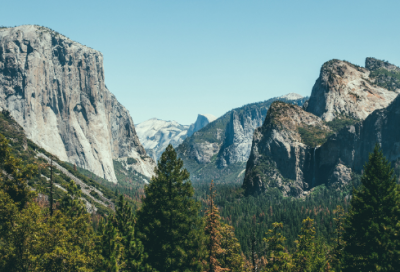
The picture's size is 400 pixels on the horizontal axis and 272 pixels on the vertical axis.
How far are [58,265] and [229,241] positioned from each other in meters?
24.1

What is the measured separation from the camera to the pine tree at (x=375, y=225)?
114 feet

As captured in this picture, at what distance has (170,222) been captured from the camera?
113 feet

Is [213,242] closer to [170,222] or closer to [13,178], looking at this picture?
[170,222]

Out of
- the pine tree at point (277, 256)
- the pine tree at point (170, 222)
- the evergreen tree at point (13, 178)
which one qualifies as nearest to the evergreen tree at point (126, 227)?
the pine tree at point (170, 222)

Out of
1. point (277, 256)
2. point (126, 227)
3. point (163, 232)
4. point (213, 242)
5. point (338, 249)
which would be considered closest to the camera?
point (163, 232)

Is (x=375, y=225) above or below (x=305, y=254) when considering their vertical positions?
above

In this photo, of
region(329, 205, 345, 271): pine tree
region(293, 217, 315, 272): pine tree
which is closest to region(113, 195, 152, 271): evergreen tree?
region(293, 217, 315, 272): pine tree

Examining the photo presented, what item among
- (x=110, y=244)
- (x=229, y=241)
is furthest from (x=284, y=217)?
(x=110, y=244)

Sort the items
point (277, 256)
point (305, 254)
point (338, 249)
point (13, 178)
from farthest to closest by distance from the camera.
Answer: point (305, 254), point (338, 249), point (277, 256), point (13, 178)

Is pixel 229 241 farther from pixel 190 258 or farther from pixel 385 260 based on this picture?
pixel 385 260

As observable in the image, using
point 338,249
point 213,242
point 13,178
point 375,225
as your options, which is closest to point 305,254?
point 338,249

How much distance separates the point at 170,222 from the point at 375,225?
20.3 metres

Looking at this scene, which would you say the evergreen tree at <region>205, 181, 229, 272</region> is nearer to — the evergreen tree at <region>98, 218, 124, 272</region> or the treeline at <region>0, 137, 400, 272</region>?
the treeline at <region>0, 137, 400, 272</region>

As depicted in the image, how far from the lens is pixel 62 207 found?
211 feet
